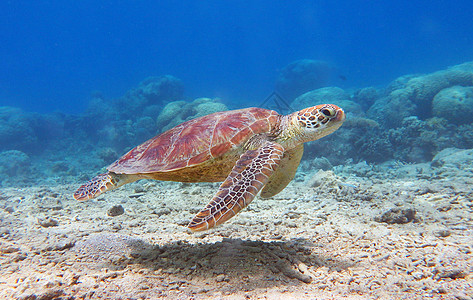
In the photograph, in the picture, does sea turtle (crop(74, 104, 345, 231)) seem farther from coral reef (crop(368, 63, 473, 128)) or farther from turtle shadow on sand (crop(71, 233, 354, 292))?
coral reef (crop(368, 63, 473, 128))

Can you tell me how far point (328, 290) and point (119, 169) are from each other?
3.19 metres

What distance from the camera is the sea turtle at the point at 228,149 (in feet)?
9.94

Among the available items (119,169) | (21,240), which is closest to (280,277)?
(119,169)

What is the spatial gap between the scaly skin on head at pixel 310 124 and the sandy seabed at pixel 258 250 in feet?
4.49

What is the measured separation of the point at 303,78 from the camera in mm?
28484

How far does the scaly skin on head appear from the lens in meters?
3.30

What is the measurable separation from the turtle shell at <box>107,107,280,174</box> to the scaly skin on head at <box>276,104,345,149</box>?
26cm

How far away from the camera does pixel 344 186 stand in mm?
4781

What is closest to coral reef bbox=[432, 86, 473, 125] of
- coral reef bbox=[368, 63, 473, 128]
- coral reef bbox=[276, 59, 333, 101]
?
coral reef bbox=[368, 63, 473, 128]

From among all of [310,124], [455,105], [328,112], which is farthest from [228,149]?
[455,105]

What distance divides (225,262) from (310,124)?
2.25 m

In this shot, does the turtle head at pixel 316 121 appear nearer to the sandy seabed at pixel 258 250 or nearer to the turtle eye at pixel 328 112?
the turtle eye at pixel 328 112

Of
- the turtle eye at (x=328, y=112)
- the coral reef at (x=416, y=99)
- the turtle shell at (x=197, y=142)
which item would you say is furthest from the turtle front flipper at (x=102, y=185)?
the coral reef at (x=416, y=99)

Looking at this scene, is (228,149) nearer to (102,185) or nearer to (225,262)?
(225,262)
